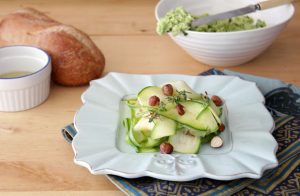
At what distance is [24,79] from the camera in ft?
4.52

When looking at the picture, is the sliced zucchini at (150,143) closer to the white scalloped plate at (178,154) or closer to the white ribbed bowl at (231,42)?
the white scalloped plate at (178,154)

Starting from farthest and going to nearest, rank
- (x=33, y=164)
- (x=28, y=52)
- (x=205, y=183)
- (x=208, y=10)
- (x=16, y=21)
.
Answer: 1. (x=208, y=10)
2. (x=16, y=21)
3. (x=28, y=52)
4. (x=33, y=164)
5. (x=205, y=183)

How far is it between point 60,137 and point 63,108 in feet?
0.50

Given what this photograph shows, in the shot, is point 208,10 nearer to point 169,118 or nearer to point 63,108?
point 63,108

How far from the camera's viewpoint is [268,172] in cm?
111

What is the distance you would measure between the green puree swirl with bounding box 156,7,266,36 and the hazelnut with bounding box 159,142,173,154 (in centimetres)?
49

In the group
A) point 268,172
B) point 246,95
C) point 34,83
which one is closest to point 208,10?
point 246,95

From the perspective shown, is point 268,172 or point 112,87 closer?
point 268,172

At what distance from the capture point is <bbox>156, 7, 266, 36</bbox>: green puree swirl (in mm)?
1534

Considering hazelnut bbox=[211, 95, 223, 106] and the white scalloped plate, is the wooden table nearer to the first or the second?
the white scalloped plate

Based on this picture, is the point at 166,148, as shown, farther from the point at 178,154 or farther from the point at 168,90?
the point at 168,90

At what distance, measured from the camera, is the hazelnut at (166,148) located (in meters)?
1.13

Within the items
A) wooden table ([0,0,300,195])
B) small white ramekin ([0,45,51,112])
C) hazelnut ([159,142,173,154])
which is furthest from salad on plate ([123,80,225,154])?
small white ramekin ([0,45,51,112])

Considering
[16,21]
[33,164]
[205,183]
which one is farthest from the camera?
[16,21]
